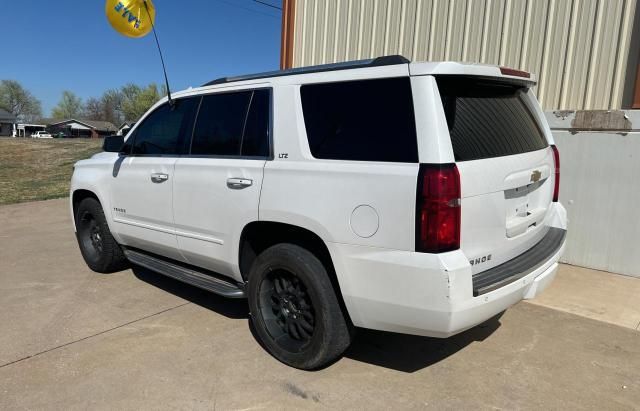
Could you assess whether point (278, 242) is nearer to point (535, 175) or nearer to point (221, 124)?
point (221, 124)

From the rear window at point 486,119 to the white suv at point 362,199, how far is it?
0.5 inches

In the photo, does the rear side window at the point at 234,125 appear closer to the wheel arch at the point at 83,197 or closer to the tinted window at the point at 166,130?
the tinted window at the point at 166,130

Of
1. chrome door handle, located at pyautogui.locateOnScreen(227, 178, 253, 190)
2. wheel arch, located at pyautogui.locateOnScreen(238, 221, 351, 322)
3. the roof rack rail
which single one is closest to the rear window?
the roof rack rail

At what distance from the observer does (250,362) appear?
11.4ft

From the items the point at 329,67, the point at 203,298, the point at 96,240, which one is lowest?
the point at 203,298

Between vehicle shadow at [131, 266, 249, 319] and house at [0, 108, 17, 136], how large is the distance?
91249 millimetres

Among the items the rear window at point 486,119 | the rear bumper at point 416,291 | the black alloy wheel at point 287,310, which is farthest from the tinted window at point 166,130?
the rear window at point 486,119

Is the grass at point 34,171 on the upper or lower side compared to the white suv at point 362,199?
lower

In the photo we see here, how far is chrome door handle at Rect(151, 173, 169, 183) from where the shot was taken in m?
4.22

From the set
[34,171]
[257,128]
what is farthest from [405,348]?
[34,171]

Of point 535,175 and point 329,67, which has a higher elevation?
point 329,67

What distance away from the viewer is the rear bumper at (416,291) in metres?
2.58

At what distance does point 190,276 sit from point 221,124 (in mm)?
1297

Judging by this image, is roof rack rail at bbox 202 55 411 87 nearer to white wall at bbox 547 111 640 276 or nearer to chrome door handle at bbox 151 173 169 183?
chrome door handle at bbox 151 173 169 183
